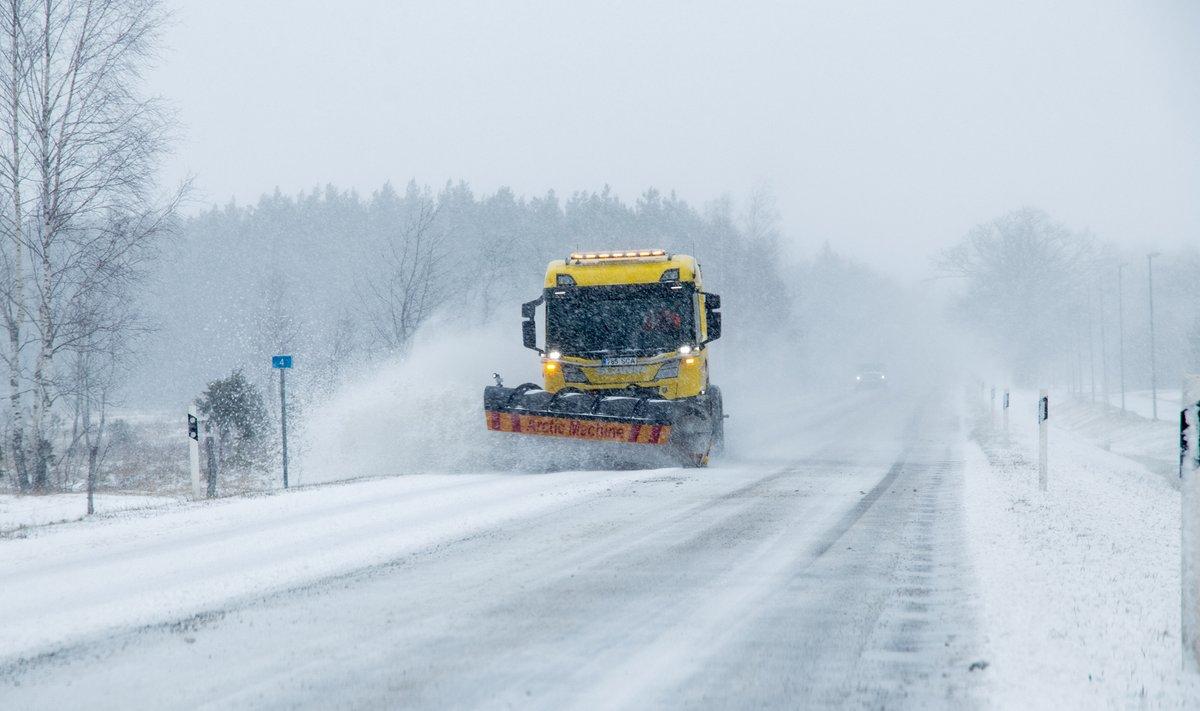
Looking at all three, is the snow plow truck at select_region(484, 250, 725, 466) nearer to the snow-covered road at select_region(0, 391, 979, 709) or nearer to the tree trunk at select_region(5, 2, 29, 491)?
the snow-covered road at select_region(0, 391, 979, 709)

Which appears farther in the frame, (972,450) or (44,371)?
(972,450)

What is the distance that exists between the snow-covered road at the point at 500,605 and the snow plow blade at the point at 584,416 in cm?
376

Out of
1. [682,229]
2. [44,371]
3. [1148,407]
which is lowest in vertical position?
[1148,407]

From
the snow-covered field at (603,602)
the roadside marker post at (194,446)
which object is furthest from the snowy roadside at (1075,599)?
the roadside marker post at (194,446)

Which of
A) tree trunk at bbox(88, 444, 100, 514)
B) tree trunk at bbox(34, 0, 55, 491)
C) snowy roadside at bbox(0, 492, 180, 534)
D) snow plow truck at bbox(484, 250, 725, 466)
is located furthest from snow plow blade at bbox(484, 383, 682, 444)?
tree trunk at bbox(34, 0, 55, 491)

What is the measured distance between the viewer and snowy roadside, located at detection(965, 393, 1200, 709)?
3.93 m

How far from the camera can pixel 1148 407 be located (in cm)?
4447

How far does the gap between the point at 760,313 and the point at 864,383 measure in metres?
8.55

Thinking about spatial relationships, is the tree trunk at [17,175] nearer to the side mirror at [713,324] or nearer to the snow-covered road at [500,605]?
the snow-covered road at [500,605]

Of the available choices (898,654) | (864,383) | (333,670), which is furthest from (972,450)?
(864,383)

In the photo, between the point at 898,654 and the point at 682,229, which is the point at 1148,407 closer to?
the point at 682,229

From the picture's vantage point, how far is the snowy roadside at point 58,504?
501 inches

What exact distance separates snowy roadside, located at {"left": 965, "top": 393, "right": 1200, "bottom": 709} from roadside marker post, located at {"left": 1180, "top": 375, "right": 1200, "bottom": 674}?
4.3 inches

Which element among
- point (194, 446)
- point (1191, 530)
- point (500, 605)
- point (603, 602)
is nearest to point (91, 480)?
point (194, 446)
